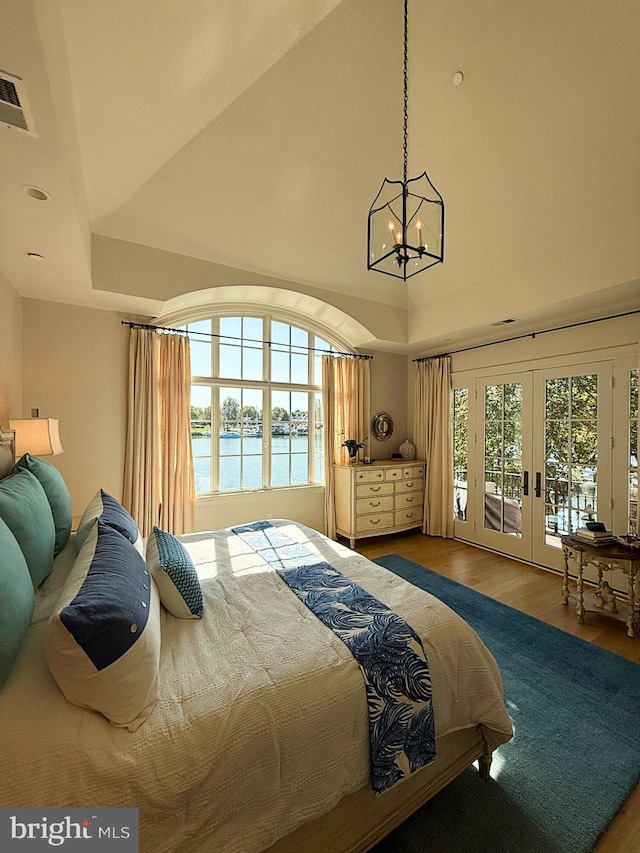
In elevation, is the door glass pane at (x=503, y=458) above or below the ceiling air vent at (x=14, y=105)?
below

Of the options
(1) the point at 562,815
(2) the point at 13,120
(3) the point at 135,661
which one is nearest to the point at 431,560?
(1) the point at 562,815

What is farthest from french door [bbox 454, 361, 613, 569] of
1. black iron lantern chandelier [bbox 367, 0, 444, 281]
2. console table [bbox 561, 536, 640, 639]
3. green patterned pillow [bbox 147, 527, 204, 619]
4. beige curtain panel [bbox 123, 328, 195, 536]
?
green patterned pillow [bbox 147, 527, 204, 619]

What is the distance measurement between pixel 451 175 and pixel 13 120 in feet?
10.6

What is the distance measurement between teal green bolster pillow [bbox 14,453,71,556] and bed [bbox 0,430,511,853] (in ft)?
1.46

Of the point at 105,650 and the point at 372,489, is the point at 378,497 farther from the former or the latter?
the point at 105,650

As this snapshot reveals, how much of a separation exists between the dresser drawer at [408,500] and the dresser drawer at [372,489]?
0.18 metres

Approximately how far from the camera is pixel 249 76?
6.79 feet

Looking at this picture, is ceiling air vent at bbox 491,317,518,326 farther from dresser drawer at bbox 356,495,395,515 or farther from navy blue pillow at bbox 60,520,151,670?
navy blue pillow at bbox 60,520,151,670

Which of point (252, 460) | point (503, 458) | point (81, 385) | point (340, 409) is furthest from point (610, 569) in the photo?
point (81, 385)

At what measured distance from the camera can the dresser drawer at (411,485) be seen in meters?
4.84

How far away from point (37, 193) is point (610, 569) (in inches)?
167

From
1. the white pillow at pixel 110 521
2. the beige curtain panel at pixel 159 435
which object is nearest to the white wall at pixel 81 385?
the beige curtain panel at pixel 159 435

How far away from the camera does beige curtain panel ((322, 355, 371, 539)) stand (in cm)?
472

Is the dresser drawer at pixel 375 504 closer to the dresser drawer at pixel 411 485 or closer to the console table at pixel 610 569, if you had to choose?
the dresser drawer at pixel 411 485
